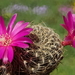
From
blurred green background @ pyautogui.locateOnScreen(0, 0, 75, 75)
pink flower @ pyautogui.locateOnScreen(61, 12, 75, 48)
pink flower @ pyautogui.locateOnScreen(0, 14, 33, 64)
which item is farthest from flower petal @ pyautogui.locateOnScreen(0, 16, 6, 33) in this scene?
blurred green background @ pyautogui.locateOnScreen(0, 0, 75, 75)

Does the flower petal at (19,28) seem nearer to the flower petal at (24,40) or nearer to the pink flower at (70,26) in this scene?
the flower petal at (24,40)

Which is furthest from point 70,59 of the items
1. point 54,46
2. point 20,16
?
point 54,46

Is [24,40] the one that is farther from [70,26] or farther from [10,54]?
[70,26]

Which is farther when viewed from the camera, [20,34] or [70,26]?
[70,26]

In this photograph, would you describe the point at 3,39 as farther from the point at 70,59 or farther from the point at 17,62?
the point at 70,59

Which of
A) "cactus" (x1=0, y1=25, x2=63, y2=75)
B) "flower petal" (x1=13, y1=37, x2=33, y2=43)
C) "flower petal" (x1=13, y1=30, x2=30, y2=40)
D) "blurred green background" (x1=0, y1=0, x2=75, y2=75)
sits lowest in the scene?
"cactus" (x1=0, y1=25, x2=63, y2=75)

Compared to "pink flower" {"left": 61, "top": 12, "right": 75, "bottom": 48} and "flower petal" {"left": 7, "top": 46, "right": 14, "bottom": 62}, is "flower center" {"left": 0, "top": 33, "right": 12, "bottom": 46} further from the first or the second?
"pink flower" {"left": 61, "top": 12, "right": 75, "bottom": 48}

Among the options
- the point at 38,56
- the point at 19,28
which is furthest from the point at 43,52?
the point at 19,28

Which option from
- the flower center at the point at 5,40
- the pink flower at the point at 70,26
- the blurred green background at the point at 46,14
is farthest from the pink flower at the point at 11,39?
the blurred green background at the point at 46,14
